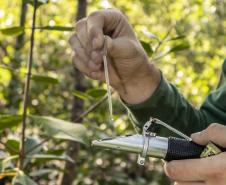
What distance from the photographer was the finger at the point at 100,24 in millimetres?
1249

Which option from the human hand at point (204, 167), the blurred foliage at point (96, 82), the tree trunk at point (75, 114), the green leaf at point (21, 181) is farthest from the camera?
the blurred foliage at point (96, 82)

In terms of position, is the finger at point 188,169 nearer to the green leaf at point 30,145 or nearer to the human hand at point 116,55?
the human hand at point 116,55

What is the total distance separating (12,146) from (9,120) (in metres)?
0.17

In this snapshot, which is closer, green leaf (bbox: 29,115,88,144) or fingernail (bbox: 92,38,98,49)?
fingernail (bbox: 92,38,98,49)

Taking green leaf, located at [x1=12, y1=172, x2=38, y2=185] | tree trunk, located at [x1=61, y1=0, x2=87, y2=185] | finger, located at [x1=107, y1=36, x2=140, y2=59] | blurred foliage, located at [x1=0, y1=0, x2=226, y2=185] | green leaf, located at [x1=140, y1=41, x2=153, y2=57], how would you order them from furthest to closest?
blurred foliage, located at [x1=0, y1=0, x2=226, y2=185], tree trunk, located at [x1=61, y1=0, x2=87, y2=185], green leaf, located at [x1=140, y1=41, x2=153, y2=57], green leaf, located at [x1=12, y1=172, x2=38, y2=185], finger, located at [x1=107, y1=36, x2=140, y2=59]

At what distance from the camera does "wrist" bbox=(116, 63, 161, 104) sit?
1.50 meters

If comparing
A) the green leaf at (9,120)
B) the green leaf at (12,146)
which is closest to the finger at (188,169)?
the green leaf at (9,120)

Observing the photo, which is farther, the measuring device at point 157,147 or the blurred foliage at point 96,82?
the blurred foliage at point 96,82

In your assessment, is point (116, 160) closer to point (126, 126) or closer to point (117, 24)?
point (126, 126)

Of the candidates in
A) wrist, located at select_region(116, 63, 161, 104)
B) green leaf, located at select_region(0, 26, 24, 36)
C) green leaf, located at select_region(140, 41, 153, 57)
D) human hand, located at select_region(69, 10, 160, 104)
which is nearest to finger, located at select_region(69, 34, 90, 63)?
human hand, located at select_region(69, 10, 160, 104)

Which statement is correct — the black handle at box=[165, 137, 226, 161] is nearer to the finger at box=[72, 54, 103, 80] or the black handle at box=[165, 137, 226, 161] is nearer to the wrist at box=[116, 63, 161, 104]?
the finger at box=[72, 54, 103, 80]

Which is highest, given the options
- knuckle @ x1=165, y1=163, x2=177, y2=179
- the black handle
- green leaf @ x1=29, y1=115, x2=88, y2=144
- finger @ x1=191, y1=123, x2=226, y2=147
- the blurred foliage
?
finger @ x1=191, y1=123, x2=226, y2=147

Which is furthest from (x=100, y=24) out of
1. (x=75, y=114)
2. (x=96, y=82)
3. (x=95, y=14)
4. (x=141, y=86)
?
(x=96, y=82)

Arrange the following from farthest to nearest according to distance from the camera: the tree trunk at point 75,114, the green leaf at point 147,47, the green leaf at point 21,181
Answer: the tree trunk at point 75,114, the green leaf at point 147,47, the green leaf at point 21,181
